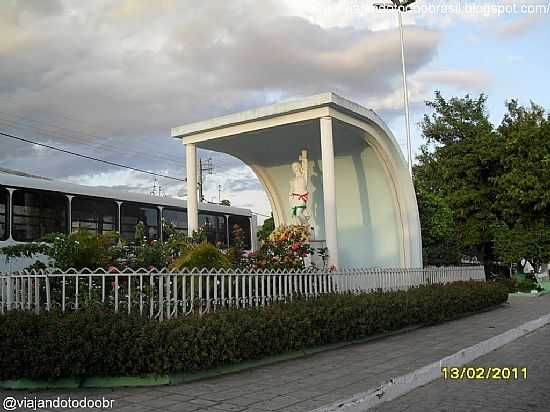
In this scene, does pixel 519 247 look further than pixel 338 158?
Yes

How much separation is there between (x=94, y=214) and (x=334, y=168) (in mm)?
6463

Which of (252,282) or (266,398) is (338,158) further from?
(266,398)

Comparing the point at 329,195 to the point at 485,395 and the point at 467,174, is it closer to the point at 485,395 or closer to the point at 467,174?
the point at 485,395

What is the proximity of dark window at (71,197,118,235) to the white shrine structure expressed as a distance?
7.06 feet

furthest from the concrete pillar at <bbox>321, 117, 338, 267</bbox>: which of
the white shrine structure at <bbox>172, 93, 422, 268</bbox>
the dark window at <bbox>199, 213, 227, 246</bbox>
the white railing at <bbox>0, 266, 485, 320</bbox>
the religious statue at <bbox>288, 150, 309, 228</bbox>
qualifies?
the dark window at <bbox>199, 213, 227, 246</bbox>

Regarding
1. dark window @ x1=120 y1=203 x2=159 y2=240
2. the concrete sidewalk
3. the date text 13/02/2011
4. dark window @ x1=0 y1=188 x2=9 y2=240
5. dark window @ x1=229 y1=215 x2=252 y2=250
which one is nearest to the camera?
the concrete sidewalk

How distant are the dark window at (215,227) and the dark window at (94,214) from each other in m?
3.82

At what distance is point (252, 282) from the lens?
356 inches

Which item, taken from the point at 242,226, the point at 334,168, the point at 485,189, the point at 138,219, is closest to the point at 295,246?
the point at 334,168

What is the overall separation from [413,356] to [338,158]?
9.48 m

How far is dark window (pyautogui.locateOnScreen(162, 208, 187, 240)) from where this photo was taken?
1803 cm

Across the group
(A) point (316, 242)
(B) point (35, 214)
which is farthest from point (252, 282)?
(B) point (35, 214)

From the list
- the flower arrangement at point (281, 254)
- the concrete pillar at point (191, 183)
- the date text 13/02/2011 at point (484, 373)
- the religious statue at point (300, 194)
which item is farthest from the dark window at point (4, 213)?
the date text 13/02/2011 at point (484, 373)

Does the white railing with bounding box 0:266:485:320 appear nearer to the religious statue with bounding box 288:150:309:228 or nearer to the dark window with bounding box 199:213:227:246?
the religious statue with bounding box 288:150:309:228
